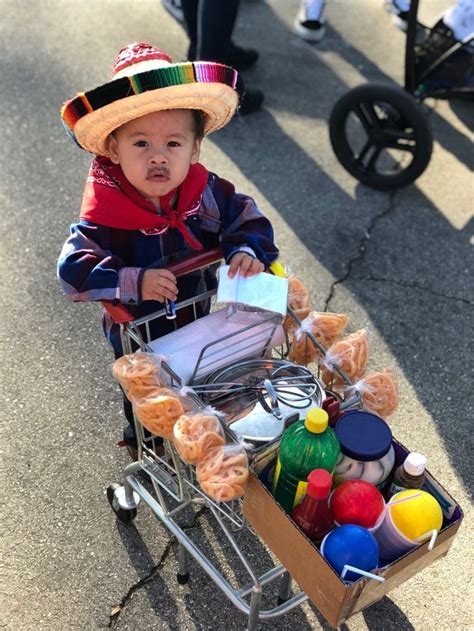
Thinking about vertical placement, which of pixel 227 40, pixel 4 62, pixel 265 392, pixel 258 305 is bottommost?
pixel 4 62

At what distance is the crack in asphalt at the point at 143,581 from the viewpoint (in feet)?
7.66

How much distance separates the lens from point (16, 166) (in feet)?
13.3

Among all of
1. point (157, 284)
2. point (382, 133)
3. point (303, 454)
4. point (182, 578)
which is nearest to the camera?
point (303, 454)

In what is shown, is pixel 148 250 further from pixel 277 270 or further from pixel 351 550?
pixel 351 550

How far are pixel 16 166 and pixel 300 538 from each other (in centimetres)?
304

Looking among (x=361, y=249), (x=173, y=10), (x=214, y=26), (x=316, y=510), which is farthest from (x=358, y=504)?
(x=173, y=10)

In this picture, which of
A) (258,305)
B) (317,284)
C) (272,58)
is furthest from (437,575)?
(272,58)

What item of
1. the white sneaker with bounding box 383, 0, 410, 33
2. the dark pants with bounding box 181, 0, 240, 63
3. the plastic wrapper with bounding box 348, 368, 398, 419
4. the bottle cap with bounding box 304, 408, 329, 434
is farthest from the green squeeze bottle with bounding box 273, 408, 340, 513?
the white sneaker with bounding box 383, 0, 410, 33

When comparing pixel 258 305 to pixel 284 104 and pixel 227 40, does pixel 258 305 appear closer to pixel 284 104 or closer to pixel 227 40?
pixel 227 40

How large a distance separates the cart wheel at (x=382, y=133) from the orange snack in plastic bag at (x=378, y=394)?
7.11ft

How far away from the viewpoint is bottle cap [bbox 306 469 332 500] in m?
1.60

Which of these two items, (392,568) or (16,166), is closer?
(392,568)

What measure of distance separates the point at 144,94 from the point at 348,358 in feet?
2.84

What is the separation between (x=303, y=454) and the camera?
1676mm
